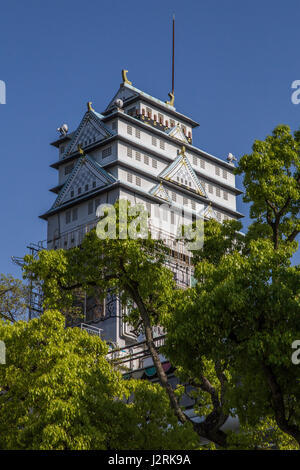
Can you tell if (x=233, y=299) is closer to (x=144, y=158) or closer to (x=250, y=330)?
(x=250, y=330)

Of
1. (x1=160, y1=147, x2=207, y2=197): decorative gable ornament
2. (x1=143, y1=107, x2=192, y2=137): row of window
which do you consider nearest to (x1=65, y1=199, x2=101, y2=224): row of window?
(x1=160, y1=147, x2=207, y2=197): decorative gable ornament

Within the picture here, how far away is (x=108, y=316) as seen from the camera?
50.9 metres

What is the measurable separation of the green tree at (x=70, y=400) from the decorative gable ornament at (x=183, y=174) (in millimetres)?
34589

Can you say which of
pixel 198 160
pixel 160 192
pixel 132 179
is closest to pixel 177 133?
pixel 198 160

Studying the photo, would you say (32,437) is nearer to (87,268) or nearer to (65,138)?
(87,268)

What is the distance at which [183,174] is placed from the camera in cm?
5959

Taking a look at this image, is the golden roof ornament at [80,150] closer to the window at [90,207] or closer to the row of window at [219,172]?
the window at [90,207]

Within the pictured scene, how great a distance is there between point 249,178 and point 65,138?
132ft

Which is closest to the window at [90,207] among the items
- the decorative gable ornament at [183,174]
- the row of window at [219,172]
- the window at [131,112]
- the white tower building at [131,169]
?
the white tower building at [131,169]

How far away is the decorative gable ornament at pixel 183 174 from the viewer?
58.3 m

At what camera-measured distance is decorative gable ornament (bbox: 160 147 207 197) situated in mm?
58281

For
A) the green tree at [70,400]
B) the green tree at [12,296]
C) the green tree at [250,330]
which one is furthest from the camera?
the green tree at [12,296]

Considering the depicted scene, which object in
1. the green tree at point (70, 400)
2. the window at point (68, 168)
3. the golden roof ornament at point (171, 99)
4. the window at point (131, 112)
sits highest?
the golden roof ornament at point (171, 99)

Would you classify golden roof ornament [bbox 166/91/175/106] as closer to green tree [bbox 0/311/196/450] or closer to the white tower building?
the white tower building
